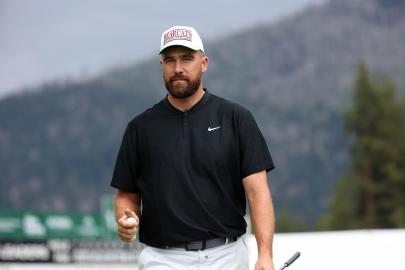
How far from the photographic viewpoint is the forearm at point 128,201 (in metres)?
4.57

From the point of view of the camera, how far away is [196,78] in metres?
4.40

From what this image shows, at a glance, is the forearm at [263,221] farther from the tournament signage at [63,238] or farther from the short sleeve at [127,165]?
the tournament signage at [63,238]

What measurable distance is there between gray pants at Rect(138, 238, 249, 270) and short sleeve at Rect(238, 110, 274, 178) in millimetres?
365

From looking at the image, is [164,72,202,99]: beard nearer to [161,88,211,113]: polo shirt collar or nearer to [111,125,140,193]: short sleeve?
[161,88,211,113]: polo shirt collar

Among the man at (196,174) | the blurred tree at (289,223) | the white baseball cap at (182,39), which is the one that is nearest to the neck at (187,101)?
the man at (196,174)

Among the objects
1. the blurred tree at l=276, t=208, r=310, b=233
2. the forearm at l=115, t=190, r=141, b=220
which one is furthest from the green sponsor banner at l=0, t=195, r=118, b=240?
the blurred tree at l=276, t=208, r=310, b=233

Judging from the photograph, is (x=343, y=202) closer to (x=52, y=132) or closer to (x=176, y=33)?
(x=52, y=132)

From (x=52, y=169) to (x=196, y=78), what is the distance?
147 ft

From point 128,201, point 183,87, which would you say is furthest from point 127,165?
point 183,87

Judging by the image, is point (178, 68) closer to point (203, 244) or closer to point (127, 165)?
point (127, 165)

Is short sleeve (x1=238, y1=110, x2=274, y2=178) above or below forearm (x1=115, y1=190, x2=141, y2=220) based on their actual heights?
above

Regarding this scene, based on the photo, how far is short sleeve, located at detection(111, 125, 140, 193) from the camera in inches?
179

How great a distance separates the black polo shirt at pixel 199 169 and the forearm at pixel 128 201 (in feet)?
0.37

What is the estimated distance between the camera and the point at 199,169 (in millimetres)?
4367
